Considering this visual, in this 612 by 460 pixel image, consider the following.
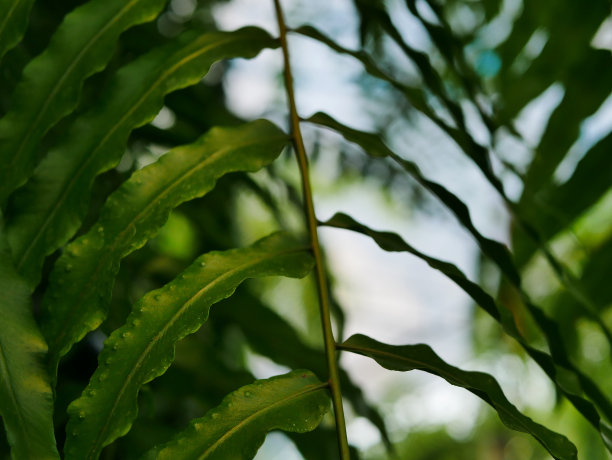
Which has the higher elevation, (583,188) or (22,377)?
(583,188)

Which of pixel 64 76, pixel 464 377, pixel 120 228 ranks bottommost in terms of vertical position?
pixel 464 377

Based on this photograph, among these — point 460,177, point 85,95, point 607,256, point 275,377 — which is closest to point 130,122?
point 275,377

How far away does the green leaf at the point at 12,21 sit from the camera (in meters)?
0.36

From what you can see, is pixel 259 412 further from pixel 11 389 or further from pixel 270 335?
pixel 270 335

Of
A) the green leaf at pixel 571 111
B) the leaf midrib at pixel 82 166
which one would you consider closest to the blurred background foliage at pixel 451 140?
the green leaf at pixel 571 111

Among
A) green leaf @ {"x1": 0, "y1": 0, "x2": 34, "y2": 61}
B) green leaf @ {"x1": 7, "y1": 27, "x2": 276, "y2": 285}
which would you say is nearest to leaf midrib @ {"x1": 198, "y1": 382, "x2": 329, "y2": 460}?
green leaf @ {"x1": 7, "y1": 27, "x2": 276, "y2": 285}

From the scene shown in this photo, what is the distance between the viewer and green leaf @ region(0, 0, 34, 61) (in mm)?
356

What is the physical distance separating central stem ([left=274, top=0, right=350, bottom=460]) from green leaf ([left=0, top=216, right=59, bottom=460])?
0.39ft

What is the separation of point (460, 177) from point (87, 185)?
193cm

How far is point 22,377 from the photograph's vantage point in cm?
29

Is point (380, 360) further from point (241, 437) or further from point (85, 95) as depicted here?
point (85, 95)

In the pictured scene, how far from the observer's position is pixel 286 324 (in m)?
0.67

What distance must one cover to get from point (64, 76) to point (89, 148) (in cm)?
5

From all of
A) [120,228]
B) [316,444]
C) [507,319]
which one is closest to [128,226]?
[120,228]
